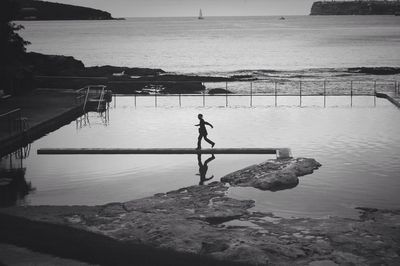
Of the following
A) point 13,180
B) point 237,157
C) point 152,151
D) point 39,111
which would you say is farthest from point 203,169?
point 39,111

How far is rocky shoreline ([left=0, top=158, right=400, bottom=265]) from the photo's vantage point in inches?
430

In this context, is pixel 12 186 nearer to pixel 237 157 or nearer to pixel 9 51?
pixel 237 157

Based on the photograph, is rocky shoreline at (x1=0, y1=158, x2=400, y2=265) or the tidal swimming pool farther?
the tidal swimming pool

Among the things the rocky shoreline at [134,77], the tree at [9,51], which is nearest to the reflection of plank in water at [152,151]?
the tree at [9,51]

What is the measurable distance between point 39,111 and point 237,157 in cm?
1266

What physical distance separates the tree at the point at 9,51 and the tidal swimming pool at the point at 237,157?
19.2ft

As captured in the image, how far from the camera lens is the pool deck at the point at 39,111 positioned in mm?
21656

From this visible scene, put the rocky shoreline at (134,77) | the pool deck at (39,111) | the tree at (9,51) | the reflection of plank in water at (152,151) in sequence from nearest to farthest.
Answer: the reflection of plank in water at (152,151)
the pool deck at (39,111)
the tree at (9,51)
the rocky shoreline at (134,77)

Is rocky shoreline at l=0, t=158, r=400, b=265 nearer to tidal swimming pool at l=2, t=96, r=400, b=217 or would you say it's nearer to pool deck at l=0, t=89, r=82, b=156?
tidal swimming pool at l=2, t=96, r=400, b=217

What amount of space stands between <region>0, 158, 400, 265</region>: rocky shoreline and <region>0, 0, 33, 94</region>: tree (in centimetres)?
1973

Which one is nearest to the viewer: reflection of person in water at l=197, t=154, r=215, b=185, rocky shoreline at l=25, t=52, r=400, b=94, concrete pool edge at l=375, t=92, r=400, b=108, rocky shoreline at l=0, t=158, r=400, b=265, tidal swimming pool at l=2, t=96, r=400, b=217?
rocky shoreline at l=0, t=158, r=400, b=265

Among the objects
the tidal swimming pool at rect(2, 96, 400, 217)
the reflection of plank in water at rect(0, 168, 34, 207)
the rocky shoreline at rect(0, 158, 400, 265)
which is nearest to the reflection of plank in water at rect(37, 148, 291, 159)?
the tidal swimming pool at rect(2, 96, 400, 217)

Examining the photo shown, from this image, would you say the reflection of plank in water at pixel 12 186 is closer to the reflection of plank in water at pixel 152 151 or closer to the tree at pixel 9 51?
the reflection of plank in water at pixel 152 151

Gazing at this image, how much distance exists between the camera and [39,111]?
28.4 metres
